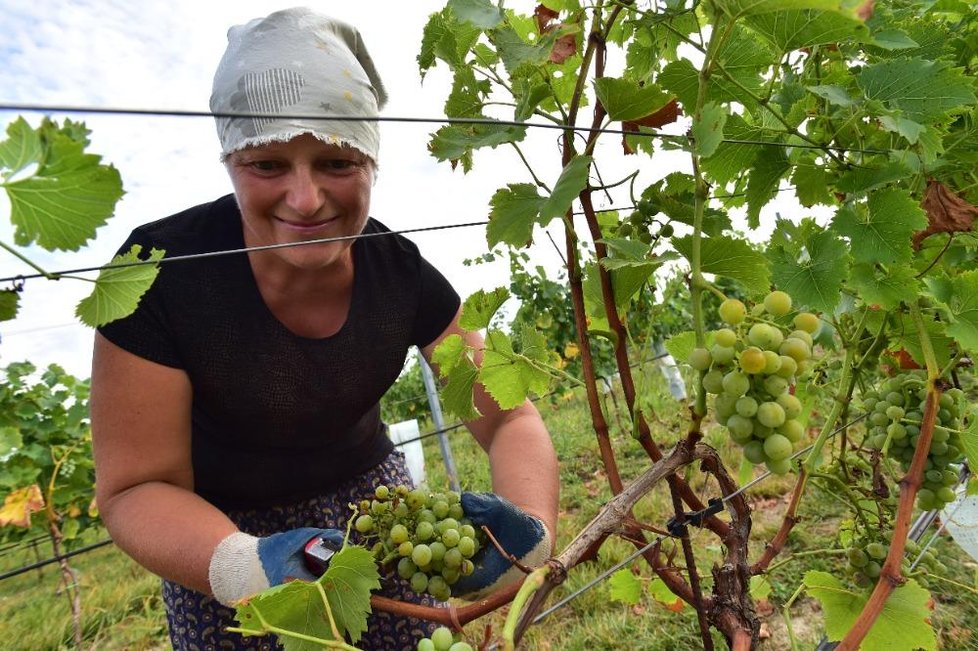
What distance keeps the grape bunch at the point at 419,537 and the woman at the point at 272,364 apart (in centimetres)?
16

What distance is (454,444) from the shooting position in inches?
344

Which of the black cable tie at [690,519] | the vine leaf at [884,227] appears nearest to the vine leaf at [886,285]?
the vine leaf at [884,227]

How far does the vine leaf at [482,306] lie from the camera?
117cm

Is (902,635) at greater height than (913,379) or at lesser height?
lesser

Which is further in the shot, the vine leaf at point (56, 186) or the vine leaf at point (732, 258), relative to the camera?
the vine leaf at point (732, 258)

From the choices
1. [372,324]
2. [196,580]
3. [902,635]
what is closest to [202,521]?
[196,580]

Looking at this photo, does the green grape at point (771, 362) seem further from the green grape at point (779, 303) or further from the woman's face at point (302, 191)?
the woman's face at point (302, 191)

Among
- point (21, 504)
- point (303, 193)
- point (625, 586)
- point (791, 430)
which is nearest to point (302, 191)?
point (303, 193)

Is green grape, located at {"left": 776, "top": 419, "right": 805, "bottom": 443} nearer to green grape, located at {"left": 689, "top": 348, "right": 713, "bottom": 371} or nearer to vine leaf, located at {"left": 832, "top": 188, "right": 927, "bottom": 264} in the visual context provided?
green grape, located at {"left": 689, "top": 348, "right": 713, "bottom": 371}

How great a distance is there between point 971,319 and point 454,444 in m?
7.92

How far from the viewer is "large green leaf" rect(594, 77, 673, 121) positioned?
91cm

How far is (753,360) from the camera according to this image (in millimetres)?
752

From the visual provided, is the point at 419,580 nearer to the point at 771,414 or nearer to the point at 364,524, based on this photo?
the point at 364,524

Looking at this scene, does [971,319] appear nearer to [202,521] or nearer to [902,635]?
[902,635]
